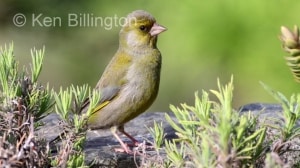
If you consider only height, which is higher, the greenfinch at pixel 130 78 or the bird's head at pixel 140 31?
the bird's head at pixel 140 31

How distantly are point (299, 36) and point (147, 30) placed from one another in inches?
100

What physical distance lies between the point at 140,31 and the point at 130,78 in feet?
1.23

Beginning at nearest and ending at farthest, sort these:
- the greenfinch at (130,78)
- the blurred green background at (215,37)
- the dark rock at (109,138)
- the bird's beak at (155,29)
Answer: the dark rock at (109,138)
the greenfinch at (130,78)
the bird's beak at (155,29)
the blurred green background at (215,37)

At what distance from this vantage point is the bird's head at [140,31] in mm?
4151

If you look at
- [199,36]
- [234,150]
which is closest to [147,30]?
[199,36]

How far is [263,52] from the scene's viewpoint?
446 centimetres

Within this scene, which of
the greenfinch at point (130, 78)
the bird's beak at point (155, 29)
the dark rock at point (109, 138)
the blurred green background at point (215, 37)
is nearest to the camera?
the dark rock at point (109, 138)

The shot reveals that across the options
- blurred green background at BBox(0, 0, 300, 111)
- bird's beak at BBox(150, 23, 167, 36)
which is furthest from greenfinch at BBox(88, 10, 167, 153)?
blurred green background at BBox(0, 0, 300, 111)

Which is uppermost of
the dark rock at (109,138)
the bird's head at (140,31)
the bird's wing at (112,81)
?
the bird's head at (140,31)

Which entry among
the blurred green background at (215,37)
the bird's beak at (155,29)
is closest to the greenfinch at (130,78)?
the bird's beak at (155,29)

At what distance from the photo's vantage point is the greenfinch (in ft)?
12.3

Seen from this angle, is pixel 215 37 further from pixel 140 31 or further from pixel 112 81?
pixel 112 81

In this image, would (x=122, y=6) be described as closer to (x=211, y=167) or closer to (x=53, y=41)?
(x=53, y=41)

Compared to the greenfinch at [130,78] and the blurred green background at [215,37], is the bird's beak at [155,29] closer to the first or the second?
the greenfinch at [130,78]
